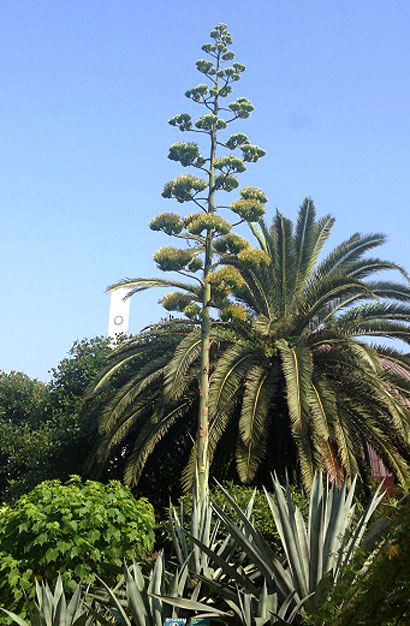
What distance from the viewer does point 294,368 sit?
14195mm

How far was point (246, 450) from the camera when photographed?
13992mm

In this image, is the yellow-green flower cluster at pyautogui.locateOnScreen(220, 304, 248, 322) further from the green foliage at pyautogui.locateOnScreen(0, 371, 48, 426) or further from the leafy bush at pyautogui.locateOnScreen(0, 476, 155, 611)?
the green foliage at pyautogui.locateOnScreen(0, 371, 48, 426)

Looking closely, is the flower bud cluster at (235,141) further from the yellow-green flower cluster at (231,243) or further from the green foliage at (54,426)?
the green foliage at (54,426)

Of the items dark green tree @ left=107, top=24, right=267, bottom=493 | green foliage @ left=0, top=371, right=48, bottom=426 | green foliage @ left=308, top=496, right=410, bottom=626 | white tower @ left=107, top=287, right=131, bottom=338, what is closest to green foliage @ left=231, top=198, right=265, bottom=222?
dark green tree @ left=107, top=24, right=267, bottom=493

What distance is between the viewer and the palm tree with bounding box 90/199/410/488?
1394cm

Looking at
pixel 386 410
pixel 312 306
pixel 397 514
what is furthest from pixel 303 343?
pixel 397 514

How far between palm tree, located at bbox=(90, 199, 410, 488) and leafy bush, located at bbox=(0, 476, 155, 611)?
13.7 ft

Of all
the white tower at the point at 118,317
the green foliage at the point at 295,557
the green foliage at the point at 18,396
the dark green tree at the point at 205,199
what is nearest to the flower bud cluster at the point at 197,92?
the dark green tree at the point at 205,199

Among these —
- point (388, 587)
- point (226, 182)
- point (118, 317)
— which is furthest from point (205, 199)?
point (118, 317)

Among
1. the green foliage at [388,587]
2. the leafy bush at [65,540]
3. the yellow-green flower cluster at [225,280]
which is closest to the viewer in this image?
the green foliage at [388,587]

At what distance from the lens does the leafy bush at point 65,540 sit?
8.95m

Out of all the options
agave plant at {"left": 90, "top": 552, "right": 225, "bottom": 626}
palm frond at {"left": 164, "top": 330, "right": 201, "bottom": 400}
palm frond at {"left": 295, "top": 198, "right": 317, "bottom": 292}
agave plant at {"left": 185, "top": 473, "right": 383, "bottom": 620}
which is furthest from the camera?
palm frond at {"left": 295, "top": 198, "right": 317, "bottom": 292}

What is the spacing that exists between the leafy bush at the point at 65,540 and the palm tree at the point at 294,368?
4184 mm

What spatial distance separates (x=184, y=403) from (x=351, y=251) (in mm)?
4854
